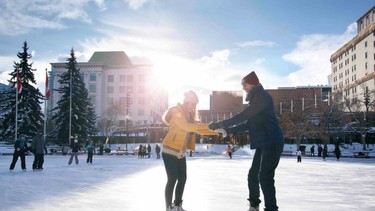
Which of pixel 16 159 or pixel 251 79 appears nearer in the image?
pixel 251 79

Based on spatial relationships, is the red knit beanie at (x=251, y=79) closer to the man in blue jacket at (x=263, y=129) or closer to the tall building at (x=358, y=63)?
the man in blue jacket at (x=263, y=129)

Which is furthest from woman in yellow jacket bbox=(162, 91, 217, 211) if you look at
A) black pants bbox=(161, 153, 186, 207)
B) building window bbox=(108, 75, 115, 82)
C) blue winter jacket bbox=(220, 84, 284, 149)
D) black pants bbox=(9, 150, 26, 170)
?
building window bbox=(108, 75, 115, 82)

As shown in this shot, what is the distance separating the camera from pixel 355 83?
8050 cm

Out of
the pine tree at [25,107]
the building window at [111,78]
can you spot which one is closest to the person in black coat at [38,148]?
the pine tree at [25,107]

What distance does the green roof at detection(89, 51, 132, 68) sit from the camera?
96.9 m

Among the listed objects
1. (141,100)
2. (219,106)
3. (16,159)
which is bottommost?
(16,159)

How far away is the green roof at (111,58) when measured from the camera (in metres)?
96.9

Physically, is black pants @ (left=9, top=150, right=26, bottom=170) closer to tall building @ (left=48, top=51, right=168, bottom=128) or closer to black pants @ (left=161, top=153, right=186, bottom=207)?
black pants @ (left=161, top=153, right=186, bottom=207)

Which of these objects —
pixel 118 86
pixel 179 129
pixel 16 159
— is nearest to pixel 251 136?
pixel 179 129

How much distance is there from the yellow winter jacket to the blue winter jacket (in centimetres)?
36

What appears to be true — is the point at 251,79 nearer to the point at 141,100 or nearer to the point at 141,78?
the point at 141,100

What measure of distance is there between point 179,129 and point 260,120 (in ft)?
3.58

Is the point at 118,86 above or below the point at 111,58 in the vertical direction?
below

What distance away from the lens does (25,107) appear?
43344mm
